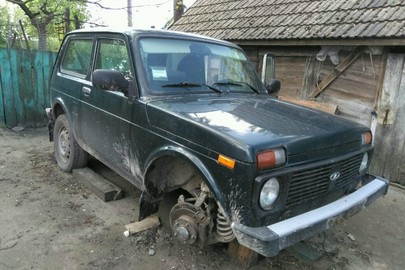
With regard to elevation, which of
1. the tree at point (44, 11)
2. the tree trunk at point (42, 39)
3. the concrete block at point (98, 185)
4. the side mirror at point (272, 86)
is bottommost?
the concrete block at point (98, 185)

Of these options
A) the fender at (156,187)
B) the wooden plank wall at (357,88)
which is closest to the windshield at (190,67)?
A: the fender at (156,187)

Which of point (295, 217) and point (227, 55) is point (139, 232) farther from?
point (227, 55)

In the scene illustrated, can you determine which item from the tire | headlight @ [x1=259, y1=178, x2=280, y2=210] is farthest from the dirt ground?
headlight @ [x1=259, y1=178, x2=280, y2=210]

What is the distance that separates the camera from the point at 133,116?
320 centimetres

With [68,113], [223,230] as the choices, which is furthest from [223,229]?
[68,113]

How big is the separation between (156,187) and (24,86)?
5.58 metres

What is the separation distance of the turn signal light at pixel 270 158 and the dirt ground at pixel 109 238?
51.1 inches

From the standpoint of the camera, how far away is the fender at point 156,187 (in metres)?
2.43

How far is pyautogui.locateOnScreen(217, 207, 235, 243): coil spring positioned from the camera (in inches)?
101

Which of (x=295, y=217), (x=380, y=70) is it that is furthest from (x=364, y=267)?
(x=380, y=70)

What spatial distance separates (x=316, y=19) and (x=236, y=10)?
2.84 meters

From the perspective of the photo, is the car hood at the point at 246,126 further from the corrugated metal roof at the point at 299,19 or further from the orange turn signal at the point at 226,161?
the corrugated metal roof at the point at 299,19

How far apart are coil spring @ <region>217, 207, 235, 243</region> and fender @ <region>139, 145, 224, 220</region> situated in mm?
246

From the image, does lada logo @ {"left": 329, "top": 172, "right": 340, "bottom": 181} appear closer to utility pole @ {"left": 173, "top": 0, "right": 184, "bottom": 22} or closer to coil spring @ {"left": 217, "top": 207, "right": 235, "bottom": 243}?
coil spring @ {"left": 217, "top": 207, "right": 235, "bottom": 243}
